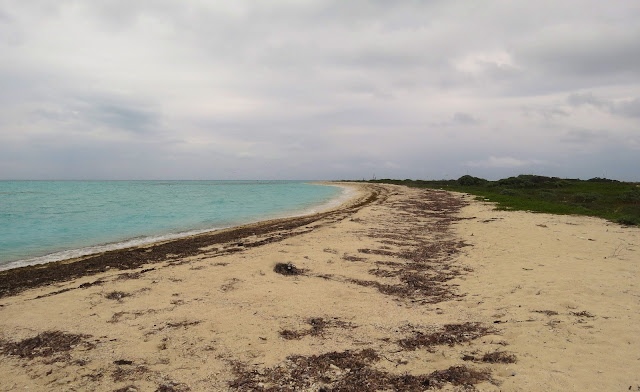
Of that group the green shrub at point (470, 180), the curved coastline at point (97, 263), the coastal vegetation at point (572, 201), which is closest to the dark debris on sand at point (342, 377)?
the curved coastline at point (97, 263)

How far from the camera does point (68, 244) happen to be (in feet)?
51.5

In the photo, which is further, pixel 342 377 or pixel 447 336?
pixel 447 336

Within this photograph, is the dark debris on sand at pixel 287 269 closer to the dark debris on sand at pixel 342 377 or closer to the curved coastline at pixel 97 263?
the curved coastline at pixel 97 263

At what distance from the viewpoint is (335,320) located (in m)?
5.91

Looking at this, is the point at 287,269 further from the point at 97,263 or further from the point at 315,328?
the point at 97,263

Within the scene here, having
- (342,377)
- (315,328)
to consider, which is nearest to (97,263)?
(315,328)

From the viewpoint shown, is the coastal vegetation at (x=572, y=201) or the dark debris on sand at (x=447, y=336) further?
the coastal vegetation at (x=572, y=201)

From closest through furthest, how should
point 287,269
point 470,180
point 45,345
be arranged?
point 45,345 → point 287,269 → point 470,180

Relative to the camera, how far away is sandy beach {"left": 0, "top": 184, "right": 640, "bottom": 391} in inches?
163

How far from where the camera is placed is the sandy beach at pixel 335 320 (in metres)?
4.13

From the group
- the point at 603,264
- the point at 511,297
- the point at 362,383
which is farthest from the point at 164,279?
the point at 603,264

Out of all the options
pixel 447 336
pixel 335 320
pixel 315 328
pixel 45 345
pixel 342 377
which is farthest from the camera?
pixel 335 320

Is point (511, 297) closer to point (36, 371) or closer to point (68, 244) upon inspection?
point (36, 371)

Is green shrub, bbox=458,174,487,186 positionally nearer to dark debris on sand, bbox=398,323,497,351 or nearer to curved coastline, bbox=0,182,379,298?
curved coastline, bbox=0,182,379,298
